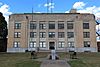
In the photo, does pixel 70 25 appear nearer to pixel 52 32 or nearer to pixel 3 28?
pixel 52 32

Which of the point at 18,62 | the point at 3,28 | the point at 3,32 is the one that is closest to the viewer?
the point at 18,62

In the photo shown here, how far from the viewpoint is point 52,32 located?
7662cm

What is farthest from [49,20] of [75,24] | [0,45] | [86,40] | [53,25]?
[0,45]

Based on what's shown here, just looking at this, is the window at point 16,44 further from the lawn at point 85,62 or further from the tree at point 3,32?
the lawn at point 85,62

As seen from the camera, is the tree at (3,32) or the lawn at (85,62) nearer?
the lawn at (85,62)

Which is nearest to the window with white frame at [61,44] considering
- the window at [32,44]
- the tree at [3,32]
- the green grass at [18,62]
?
the window at [32,44]

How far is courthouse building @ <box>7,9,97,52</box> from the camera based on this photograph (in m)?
75.6

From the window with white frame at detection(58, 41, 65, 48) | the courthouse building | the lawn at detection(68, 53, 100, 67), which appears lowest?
the lawn at detection(68, 53, 100, 67)

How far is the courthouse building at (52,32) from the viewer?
75562 mm

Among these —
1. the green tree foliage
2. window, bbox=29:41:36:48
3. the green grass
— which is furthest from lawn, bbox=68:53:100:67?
the green tree foliage

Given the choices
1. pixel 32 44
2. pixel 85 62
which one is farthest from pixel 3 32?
pixel 85 62

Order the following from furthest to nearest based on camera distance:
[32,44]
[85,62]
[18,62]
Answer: [32,44] < [85,62] < [18,62]

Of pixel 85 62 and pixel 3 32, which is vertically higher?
pixel 3 32

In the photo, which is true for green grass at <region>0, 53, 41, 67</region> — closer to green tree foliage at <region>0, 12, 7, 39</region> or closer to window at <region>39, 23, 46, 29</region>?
window at <region>39, 23, 46, 29</region>
